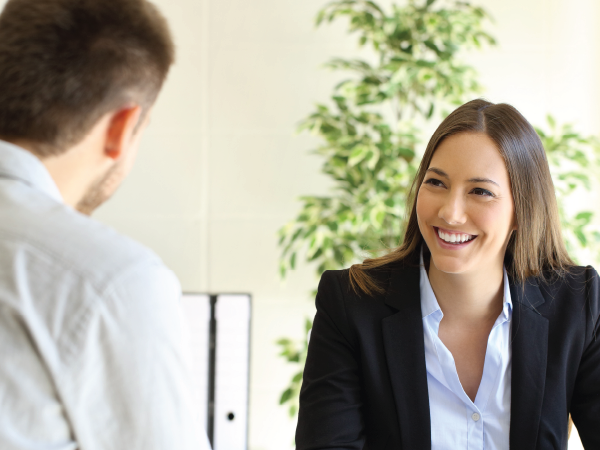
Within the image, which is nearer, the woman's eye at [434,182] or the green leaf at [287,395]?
the woman's eye at [434,182]

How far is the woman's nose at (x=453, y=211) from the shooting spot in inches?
52.5

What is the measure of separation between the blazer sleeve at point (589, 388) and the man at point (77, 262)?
1.06 meters

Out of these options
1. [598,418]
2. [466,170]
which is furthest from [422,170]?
[598,418]

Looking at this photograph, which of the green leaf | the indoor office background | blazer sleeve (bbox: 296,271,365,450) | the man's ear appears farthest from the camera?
the indoor office background

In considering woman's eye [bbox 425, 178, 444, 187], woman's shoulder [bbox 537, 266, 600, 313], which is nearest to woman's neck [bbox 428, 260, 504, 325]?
woman's shoulder [bbox 537, 266, 600, 313]

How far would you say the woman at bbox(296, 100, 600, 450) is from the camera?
133 cm

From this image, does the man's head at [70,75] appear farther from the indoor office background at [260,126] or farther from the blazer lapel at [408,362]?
the indoor office background at [260,126]

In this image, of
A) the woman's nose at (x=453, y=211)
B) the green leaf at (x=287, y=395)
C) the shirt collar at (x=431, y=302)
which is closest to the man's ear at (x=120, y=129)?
the woman's nose at (x=453, y=211)

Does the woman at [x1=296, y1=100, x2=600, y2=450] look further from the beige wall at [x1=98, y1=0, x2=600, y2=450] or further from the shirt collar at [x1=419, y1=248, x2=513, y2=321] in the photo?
the beige wall at [x1=98, y1=0, x2=600, y2=450]

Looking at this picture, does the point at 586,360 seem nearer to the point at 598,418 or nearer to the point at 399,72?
the point at 598,418

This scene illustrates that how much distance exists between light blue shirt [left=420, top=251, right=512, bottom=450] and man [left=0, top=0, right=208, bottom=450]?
0.82 m

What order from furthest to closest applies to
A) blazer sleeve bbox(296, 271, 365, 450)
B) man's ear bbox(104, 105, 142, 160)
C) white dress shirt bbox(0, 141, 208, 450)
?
blazer sleeve bbox(296, 271, 365, 450)
man's ear bbox(104, 105, 142, 160)
white dress shirt bbox(0, 141, 208, 450)

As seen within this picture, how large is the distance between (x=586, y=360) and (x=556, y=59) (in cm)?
177

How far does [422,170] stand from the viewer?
5.00ft
